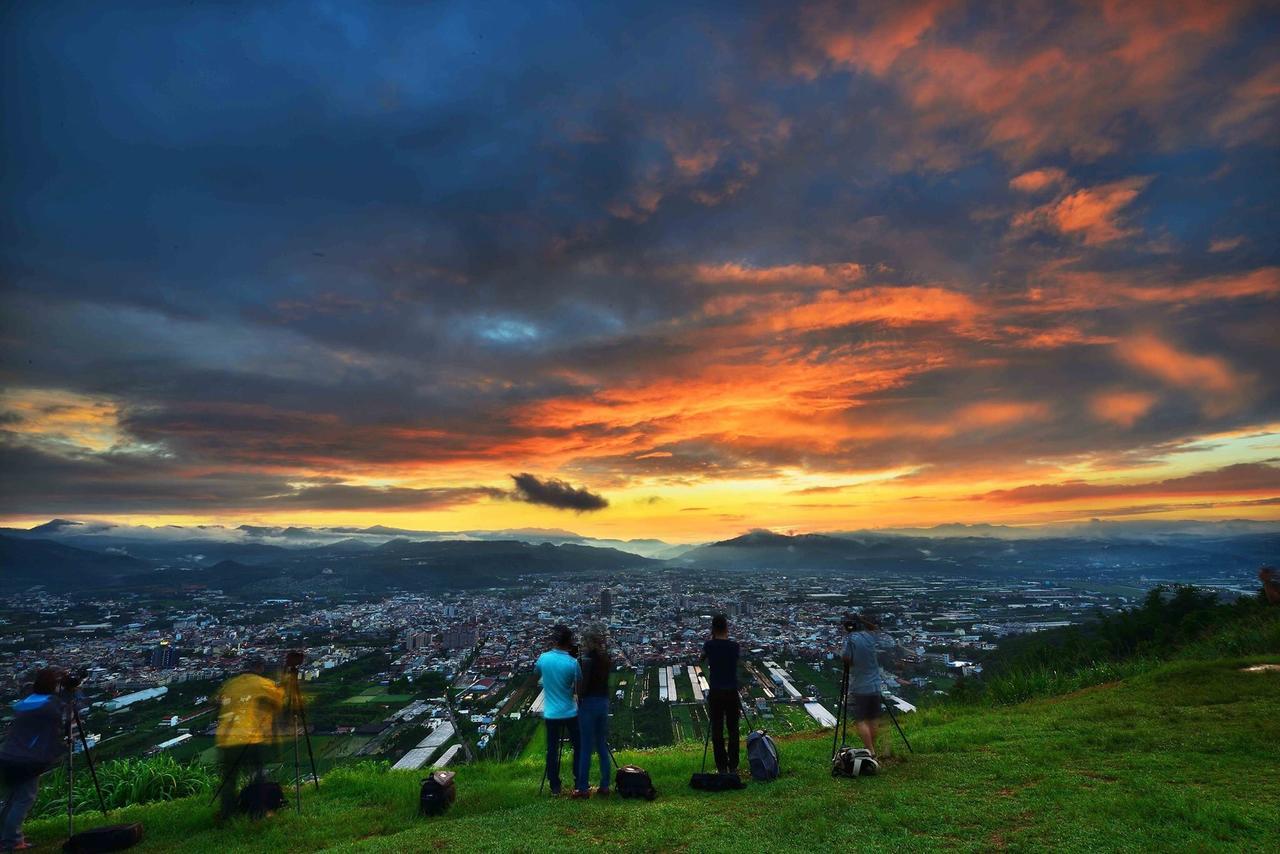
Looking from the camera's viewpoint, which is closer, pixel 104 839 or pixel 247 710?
pixel 104 839

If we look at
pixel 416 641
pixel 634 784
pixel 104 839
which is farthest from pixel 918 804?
pixel 416 641

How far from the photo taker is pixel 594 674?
9.96 m

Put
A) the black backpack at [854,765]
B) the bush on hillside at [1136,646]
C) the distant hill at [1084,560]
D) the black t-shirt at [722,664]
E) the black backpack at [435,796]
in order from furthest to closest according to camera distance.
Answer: the distant hill at [1084,560] < the bush on hillside at [1136,646] < the black t-shirt at [722,664] < the black backpack at [854,765] < the black backpack at [435,796]

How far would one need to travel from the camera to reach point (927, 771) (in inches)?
385

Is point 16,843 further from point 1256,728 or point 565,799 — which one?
point 1256,728

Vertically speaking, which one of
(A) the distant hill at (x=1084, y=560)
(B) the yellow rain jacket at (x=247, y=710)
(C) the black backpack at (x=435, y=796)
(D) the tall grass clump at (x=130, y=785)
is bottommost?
(A) the distant hill at (x=1084, y=560)

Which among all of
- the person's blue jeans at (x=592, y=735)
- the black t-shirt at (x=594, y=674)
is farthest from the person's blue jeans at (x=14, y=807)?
the black t-shirt at (x=594, y=674)

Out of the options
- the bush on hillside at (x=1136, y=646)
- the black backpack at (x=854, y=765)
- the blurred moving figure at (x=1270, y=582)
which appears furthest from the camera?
the blurred moving figure at (x=1270, y=582)

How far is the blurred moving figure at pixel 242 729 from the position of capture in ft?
30.0

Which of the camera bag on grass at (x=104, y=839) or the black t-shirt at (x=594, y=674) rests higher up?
the black t-shirt at (x=594, y=674)

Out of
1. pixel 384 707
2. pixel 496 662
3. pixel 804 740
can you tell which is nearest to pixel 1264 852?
pixel 804 740

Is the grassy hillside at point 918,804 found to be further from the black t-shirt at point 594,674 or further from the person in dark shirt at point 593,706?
the black t-shirt at point 594,674

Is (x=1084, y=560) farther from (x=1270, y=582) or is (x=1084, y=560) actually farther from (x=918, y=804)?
(x=918, y=804)

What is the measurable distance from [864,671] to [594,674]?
17.5ft
